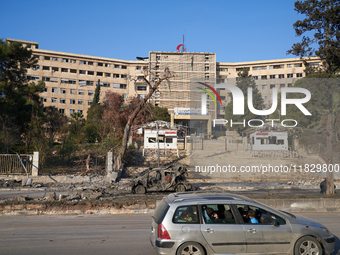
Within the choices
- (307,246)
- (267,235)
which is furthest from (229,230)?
(307,246)

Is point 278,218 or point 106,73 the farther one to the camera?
point 106,73

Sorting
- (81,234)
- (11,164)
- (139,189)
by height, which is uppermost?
(11,164)

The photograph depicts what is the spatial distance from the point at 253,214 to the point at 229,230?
26.0 inches

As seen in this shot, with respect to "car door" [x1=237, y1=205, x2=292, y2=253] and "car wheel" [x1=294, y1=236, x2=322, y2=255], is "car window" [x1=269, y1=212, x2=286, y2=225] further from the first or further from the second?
"car wheel" [x1=294, y1=236, x2=322, y2=255]

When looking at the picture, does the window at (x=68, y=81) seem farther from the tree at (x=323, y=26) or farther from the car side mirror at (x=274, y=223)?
the car side mirror at (x=274, y=223)

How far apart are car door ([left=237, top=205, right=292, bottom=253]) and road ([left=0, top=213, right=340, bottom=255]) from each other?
5.73 feet

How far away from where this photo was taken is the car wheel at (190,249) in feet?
18.4

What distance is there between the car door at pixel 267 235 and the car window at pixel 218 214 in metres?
0.31

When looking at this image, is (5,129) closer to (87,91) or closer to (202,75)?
(87,91)

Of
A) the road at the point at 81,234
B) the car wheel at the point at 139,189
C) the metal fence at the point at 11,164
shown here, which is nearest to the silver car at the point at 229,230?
the road at the point at 81,234

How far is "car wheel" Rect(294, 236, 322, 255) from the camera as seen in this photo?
19.2 feet

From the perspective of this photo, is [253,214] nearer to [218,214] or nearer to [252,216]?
[252,216]

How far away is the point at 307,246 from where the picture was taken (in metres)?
5.89

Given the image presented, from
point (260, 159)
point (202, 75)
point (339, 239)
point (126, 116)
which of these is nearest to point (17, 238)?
point (339, 239)
